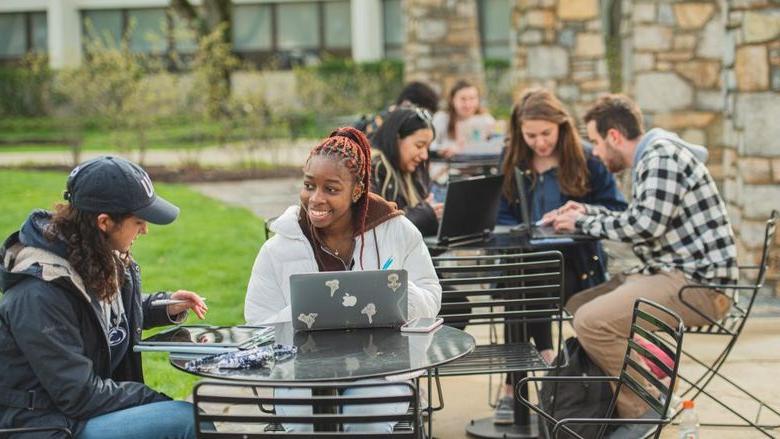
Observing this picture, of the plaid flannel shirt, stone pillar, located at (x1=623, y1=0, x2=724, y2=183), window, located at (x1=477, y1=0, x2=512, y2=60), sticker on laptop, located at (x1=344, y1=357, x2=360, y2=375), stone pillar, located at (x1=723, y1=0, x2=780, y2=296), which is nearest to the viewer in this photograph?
sticker on laptop, located at (x1=344, y1=357, x2=360, y2=375)

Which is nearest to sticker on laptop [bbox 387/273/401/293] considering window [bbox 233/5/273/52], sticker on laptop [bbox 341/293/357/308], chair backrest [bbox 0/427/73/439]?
sticker on laptop [bbox 341/293/357/308]

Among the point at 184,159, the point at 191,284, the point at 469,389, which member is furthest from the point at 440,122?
the point at 184,159

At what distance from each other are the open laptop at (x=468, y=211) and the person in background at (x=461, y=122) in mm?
5276

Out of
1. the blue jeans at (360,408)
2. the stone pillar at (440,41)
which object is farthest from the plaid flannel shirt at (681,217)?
the stone pillar at (440,41)

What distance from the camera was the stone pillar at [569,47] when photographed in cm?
1781

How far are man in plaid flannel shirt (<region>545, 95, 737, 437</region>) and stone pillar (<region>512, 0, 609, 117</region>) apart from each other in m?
11.5

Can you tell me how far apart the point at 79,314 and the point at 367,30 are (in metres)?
34.4

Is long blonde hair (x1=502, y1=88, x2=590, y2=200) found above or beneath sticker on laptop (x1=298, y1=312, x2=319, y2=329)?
above

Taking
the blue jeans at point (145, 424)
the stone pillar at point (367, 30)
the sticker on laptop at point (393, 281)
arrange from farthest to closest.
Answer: the stone pillar at point (367, 30)
the sticker on laptop at point (393, 281)
the blue jeans at point (145, 424)

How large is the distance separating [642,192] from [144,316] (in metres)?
2.58

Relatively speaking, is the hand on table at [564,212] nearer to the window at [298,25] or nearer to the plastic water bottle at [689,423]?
the plastic water bottle at [689,423]

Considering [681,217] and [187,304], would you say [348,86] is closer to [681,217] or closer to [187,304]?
[681,217]

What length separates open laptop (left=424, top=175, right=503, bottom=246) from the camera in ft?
21.7

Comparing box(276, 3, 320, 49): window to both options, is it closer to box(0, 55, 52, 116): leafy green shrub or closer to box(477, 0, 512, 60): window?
box(477, 0, 512, 60): window
